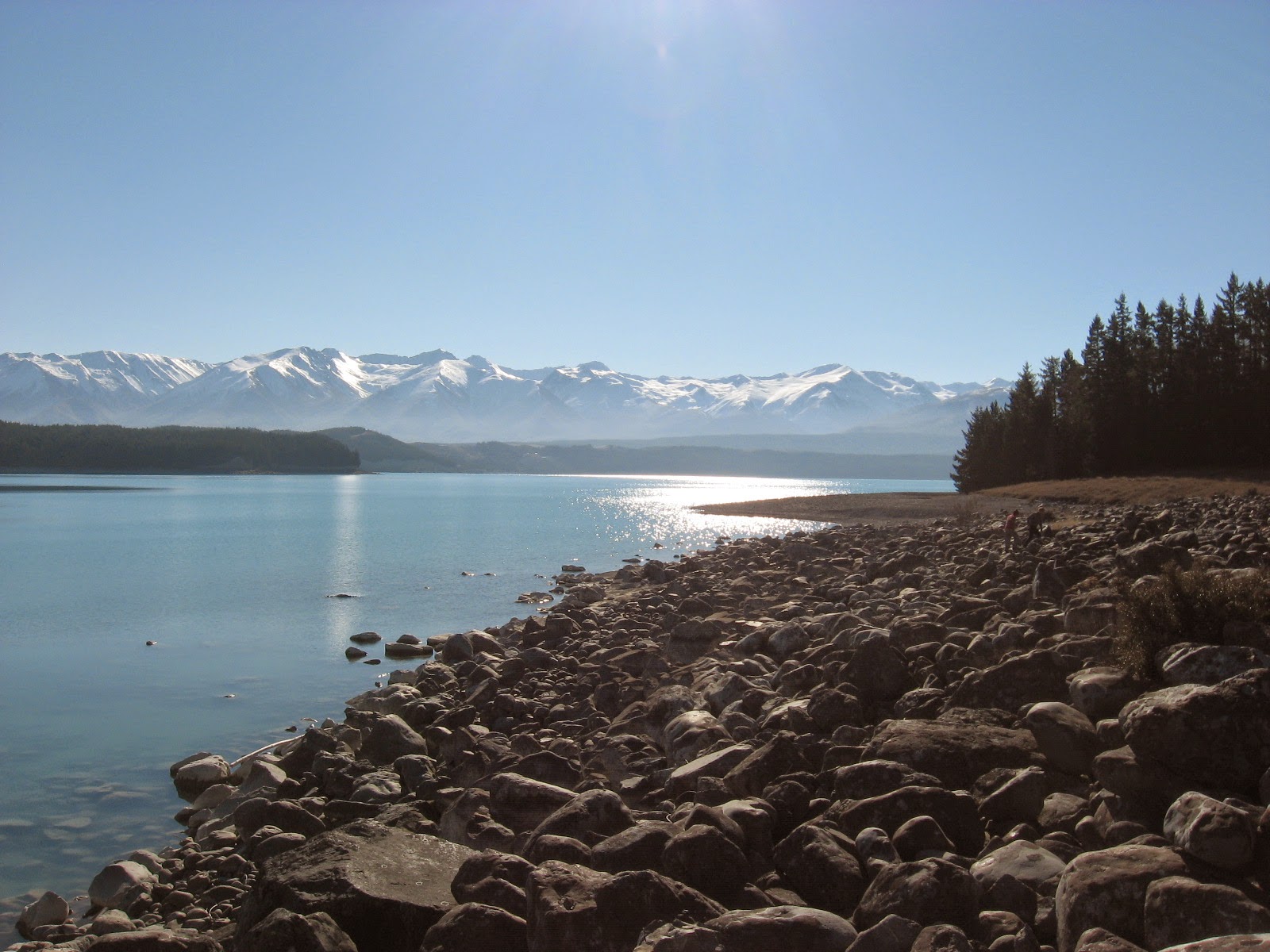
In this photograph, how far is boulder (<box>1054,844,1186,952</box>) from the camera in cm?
467

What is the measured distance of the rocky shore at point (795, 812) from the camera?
505 cm

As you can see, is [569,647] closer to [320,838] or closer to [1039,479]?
[320,838]

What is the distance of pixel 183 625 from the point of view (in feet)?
84.8

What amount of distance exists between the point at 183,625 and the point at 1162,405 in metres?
64.9

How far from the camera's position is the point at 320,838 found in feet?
23.6

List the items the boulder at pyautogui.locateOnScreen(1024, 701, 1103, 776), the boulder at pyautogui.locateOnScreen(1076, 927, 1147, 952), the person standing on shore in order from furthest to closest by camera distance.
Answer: the person standing on shore
the boulder at pyautogui.locateOnScreen(1024, 701, 1103, 776)
the boulder at pyautogui.locateOnScreen(1076, 927, 1147, 952)

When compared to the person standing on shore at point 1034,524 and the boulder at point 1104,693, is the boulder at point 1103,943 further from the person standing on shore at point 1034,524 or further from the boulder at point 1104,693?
the person standing on shore at point 1034,524

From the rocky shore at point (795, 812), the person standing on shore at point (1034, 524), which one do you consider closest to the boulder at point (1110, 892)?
the rocky shore at point (795, 812)

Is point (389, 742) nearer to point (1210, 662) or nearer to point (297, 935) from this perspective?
point (297, 935)

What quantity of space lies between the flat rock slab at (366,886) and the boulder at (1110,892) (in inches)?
154

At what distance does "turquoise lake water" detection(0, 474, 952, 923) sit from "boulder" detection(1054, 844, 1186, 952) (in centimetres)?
925

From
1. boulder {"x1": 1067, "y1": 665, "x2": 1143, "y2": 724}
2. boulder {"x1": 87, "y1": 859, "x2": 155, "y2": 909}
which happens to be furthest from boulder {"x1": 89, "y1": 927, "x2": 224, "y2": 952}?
boulder {"x1": 1067, "y1": 665, "x2": 1143, "y2": 724}

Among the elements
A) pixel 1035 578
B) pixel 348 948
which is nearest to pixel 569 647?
pixel 1035 578

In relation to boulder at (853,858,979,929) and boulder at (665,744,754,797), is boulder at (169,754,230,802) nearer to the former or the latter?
boulder at (665,744,754,797)
